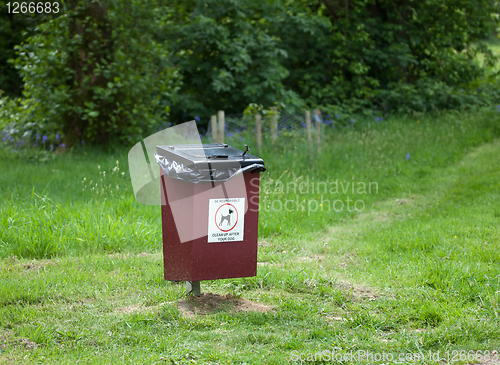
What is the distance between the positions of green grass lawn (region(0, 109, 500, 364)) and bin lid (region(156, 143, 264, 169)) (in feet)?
3.91

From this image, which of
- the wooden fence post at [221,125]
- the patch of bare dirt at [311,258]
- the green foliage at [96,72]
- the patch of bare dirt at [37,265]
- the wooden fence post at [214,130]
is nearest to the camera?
the patch of bare dirt at [37,265]

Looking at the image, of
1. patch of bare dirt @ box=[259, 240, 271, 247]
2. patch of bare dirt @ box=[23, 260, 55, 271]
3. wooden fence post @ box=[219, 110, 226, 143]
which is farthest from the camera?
wooden fence post @ box=[219, 110, 226, 143]

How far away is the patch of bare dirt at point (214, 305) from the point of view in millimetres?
4156

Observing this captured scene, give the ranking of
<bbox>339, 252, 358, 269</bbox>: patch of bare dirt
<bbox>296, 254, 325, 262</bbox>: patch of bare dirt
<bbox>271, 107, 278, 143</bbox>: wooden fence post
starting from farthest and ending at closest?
<bbox>271, 107, 278, 143</bbox>: wooden fence post
<bbox>296, 254, 325, 262</bbox>: patch of bare dirt
<bbox>339, 252, 358, 269</bbox>: patch of bare dirt

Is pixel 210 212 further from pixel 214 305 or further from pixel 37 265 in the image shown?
pixel 37 265

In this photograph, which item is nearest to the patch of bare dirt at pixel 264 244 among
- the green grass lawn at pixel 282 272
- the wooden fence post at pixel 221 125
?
the green grass lawn at pixel 282 272

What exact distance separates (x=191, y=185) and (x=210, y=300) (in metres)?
1.06

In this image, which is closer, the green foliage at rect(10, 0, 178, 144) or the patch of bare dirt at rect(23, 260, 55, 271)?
the patch of bare dirt at rect(23, 260, 55, 271)

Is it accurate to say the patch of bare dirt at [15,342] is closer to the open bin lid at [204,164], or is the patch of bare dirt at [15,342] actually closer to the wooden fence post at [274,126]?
the open bin lid at [204,164]

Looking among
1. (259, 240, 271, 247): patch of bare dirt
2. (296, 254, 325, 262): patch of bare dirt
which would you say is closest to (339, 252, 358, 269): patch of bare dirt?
(296, 254, 325, 262): patch of bare dirt

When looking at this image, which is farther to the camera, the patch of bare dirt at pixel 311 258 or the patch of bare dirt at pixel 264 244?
the patch of bare dirt at pixel 264 244

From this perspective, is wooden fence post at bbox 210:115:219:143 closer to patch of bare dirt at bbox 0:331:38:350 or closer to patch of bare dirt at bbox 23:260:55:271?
patch of bare dirt at bbox 23:260:55:271

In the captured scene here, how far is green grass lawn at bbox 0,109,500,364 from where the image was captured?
360 cm

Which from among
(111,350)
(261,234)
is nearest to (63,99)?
(261,234)
